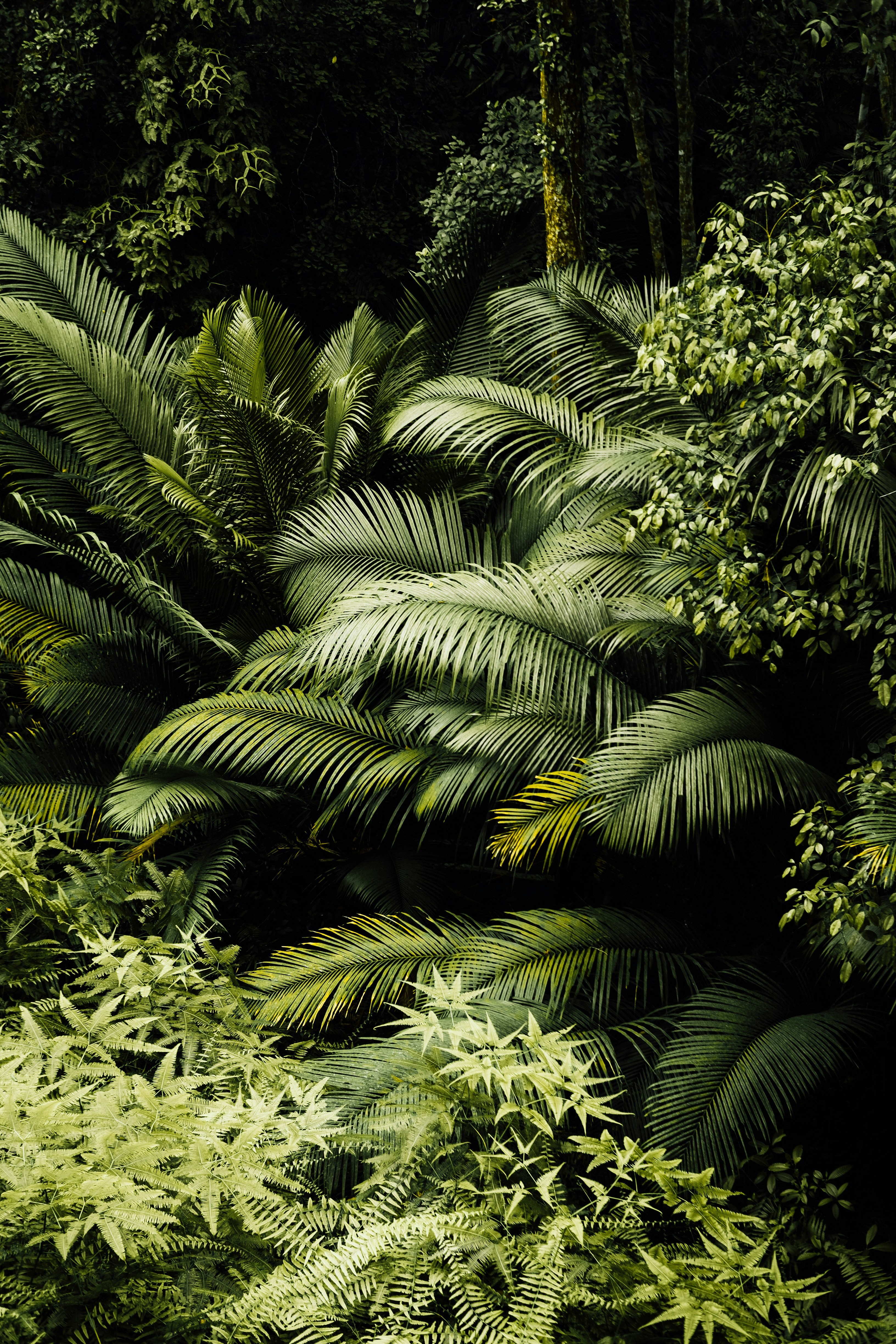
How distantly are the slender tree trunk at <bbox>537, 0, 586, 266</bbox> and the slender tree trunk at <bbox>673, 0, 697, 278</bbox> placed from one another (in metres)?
0.52

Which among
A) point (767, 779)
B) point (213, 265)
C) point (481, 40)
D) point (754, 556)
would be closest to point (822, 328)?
point (754, 556)

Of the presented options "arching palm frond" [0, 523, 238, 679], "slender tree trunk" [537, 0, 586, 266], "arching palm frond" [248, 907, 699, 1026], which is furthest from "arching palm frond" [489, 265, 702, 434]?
"arching palm frond" [248, 907, 699, 1026]

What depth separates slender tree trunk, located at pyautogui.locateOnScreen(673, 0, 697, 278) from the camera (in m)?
5.22

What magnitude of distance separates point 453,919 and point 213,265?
539 centimetres

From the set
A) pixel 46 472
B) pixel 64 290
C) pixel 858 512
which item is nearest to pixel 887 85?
pixel 858 512

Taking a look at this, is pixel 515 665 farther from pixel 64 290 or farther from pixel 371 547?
pixel 64 290

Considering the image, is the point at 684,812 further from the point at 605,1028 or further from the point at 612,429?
the point at 612,429

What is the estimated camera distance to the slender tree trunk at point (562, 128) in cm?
498

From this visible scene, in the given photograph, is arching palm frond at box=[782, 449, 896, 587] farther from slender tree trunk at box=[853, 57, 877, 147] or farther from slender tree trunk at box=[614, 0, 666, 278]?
slender tree trunk at box=[614, 0, 666, 278]

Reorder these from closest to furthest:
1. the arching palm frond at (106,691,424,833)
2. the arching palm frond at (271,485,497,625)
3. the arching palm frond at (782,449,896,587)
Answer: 1. the arching palm frond at (782,449,896,587)
2. the arching palm frond at (106,691,424,833)
3. the arching palm frond at (271,485,497,625)

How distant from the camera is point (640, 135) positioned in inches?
215

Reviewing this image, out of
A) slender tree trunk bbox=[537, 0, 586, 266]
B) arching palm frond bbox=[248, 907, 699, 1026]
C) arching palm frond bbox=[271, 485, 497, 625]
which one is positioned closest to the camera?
arching palm frond bbox=[248, 907, 699, 1026]

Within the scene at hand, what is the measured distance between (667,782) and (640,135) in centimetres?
421

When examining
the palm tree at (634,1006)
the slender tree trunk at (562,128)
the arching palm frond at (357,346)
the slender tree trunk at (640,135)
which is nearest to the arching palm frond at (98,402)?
the arching palm frond at (357,346)
